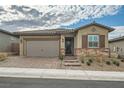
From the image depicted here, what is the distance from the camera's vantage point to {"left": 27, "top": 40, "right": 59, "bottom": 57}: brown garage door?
93.0 feet

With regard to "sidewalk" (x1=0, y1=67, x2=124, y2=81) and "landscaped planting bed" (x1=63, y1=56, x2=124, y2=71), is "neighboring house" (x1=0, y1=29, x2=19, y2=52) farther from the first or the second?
"sidewalk" (x1=0, y1=67, x2=124, y2=81)

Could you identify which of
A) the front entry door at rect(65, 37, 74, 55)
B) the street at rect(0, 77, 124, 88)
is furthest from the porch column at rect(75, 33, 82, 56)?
the street at rect(0, 77, 124, 88)

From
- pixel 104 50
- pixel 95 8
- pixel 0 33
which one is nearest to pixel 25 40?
pixel 0 33

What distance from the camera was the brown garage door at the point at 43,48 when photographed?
28359 millimetres

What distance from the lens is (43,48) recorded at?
28578 mm

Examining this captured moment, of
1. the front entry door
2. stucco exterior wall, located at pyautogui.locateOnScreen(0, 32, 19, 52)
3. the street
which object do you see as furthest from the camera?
stucco exterior wall, located at pyautogui.locateOnScreen(0, 32, 19, 52)

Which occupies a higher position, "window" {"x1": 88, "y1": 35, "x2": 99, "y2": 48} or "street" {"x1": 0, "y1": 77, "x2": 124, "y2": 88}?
"window" {"x1": 88, "y1": 35, "x2": 99, "y2": 48}

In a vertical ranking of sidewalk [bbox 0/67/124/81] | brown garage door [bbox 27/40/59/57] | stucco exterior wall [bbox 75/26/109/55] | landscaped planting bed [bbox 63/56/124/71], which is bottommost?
sidewalk [bbox 0/67/124/81]

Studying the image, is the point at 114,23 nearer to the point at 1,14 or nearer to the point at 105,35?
the point at 105,35

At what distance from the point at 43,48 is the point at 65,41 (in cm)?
311

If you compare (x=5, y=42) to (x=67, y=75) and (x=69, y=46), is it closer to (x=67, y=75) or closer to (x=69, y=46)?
(x=69, y=46)

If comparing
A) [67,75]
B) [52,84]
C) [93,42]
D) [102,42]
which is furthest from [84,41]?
[52,84]
